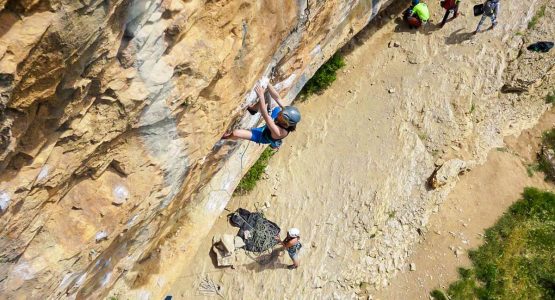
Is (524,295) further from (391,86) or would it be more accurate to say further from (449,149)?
(391,86)

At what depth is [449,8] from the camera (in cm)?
1445

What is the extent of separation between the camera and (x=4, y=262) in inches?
219

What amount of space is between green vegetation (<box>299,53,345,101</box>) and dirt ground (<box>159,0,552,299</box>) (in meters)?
0.32

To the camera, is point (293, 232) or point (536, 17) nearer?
point (293, 232)

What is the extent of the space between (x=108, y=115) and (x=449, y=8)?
12.1m

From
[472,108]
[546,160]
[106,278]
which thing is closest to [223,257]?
[106,278]

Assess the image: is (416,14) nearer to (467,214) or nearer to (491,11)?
(491,11)

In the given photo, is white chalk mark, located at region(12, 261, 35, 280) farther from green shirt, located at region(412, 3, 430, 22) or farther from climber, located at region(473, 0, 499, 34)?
climber, located at region(473, 0, 499, 34)

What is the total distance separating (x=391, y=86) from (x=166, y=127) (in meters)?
9.03

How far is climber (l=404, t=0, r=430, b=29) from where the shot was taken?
14.3m

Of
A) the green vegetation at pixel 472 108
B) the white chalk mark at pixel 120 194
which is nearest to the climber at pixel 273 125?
the white chalk mark at pixel 120 194

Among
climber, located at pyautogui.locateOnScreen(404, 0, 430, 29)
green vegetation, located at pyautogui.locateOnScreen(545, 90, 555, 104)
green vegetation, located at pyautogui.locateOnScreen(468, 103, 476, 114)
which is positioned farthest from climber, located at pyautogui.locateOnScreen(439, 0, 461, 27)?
green vegetation, located at pyautogui.locateOnScreen(545, 90, 555, 104)

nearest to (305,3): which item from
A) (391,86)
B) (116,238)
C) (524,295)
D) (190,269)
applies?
(116,238)

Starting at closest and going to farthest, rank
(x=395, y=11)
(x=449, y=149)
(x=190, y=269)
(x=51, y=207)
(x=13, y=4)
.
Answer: (x=13, y=4) < (x=51, y=207) < (x=190, y=269) < (x=449, y=149) < (x=395, y=11)
